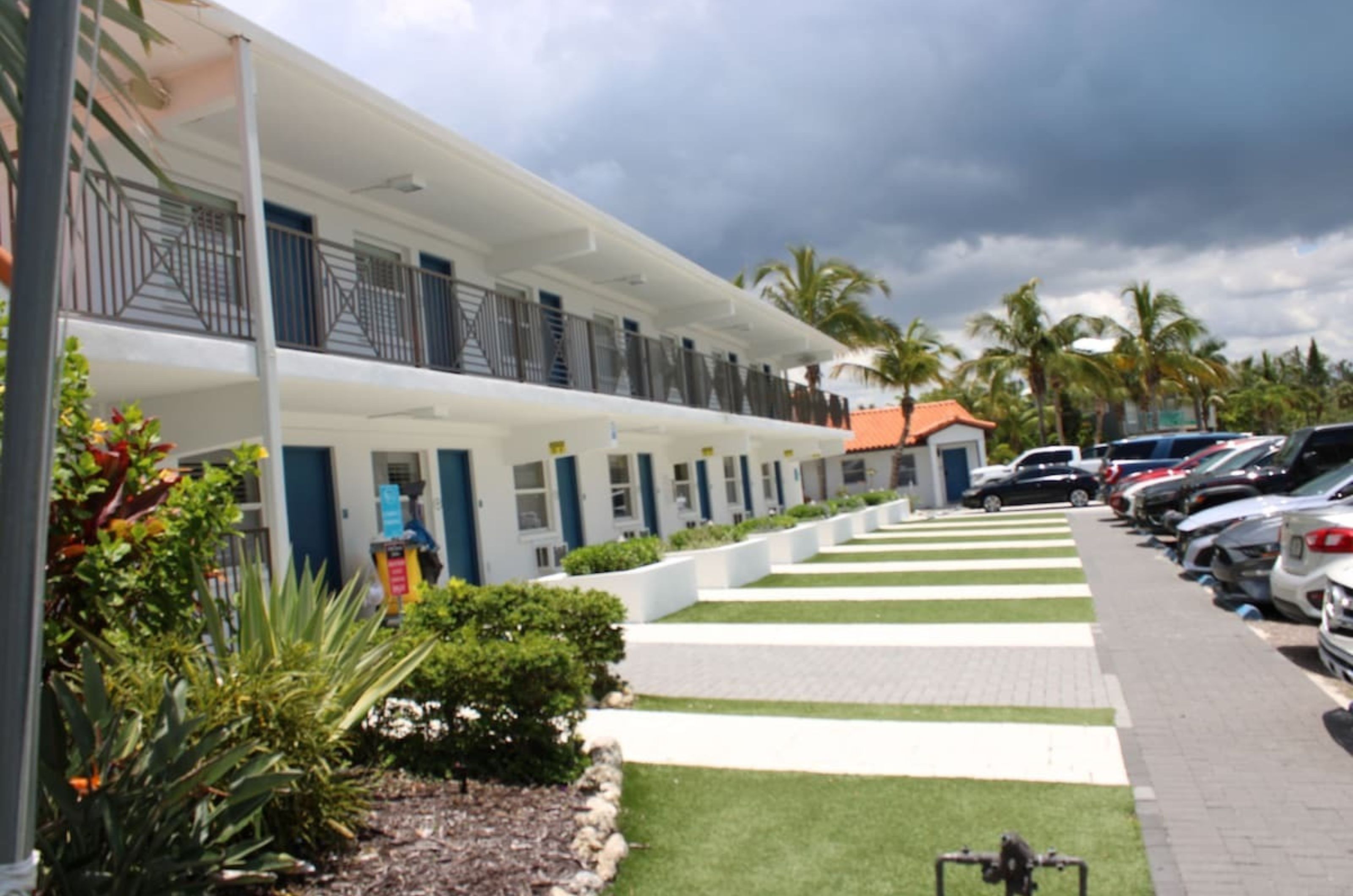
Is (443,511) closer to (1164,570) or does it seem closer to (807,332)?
(1164,570)

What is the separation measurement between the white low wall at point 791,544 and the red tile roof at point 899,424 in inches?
828

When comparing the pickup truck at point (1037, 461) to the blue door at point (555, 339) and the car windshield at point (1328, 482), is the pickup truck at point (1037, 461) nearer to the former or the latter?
the blue door at point (555, 339)

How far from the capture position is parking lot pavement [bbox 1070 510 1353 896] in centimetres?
417

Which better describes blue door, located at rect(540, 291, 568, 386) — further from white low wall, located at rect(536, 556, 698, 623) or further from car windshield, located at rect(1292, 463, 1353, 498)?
car windshield, located at rect(1292, 463, 1353, 498)

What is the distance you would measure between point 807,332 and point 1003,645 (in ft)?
56.7

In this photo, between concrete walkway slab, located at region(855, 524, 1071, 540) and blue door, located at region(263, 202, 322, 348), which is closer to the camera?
blue door, located at region(263, 202, 322, 348)

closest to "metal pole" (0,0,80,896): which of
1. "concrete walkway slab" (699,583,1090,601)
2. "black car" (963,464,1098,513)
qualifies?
"concrete walkway slab" (699,583,1090,601)

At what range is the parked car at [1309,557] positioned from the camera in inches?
303

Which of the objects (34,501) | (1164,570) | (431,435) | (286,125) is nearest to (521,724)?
(34,501)

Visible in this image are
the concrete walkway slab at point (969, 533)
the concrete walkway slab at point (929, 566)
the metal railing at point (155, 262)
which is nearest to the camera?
the metal railing at point (155, 262)

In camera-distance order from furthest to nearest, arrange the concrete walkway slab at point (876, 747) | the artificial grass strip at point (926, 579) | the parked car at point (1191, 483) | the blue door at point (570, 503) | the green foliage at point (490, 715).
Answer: the blue door at point (570, 503), the parked car at point (1191, 483), the artificial grass strip at point (926, 579), the concrete walkway slab at point (876, 747), the green foliage at point (490, 715)

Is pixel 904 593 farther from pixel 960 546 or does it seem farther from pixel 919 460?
pixel 919 460

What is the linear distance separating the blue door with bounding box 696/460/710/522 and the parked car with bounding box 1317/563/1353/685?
715 inches

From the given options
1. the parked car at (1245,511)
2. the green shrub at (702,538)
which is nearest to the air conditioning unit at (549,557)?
the green shrub at (702,538)
